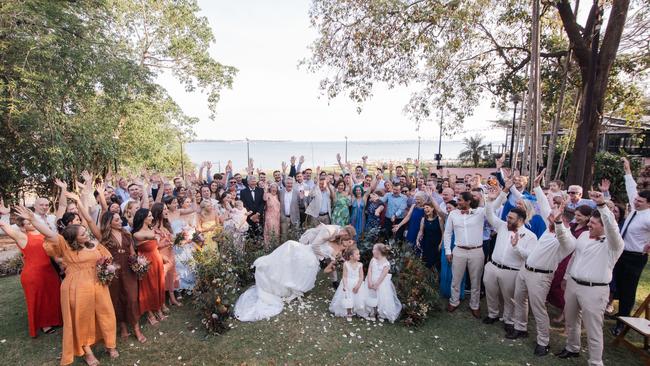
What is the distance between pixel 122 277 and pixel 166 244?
0.99 m

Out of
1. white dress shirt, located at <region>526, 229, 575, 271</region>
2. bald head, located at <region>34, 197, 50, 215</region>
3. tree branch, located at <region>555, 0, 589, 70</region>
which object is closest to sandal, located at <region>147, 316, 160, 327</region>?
bald head, located at <region>34, 197, 50, 215</region>

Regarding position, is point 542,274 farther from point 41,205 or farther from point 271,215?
point 41,205

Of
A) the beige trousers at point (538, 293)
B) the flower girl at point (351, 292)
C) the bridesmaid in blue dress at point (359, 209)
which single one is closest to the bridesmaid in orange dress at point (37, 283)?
the flower girl at point (351, 292)

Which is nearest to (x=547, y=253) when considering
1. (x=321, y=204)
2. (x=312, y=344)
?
(x=312, y=344)

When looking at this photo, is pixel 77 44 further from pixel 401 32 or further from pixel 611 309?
pixel 611 309

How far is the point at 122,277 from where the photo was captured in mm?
5266

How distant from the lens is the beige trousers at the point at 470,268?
6113 millimetres

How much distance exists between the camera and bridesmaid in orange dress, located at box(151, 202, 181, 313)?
5852 millimetres

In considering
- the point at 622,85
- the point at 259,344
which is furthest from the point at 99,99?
the point at 622,85

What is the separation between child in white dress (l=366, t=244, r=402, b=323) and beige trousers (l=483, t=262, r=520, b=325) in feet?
5.07

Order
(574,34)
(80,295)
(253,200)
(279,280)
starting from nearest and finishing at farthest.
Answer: (80,295) → (279,280) → (253,200) → (574,34)

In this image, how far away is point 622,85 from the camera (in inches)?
521

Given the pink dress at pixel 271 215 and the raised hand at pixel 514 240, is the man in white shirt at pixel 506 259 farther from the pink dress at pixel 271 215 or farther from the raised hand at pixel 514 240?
the pink dress at pixel 271 215

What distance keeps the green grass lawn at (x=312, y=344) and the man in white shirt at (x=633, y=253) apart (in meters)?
0.54
